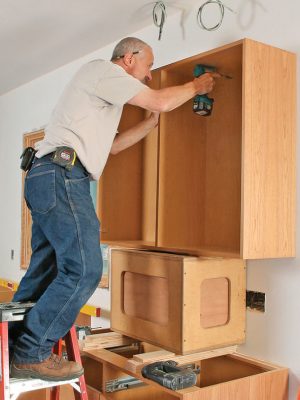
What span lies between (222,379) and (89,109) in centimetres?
154

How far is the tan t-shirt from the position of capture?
213cm

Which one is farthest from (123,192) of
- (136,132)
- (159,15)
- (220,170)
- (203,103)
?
(159,15)

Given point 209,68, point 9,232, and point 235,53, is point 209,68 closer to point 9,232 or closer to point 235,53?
point 235,53

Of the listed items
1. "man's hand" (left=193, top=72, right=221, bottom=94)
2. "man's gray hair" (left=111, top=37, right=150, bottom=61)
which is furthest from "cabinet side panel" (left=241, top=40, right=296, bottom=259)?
"man's gray hair" (left=111, top=37, right=150, bottom=61)

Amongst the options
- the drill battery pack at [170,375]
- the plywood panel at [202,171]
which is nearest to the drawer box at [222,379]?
the drill battery pack at [170,375]

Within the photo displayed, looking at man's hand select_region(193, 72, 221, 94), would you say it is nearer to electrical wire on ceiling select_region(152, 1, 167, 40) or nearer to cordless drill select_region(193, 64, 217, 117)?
cordless drill select_region(193, 64, 217, 117)

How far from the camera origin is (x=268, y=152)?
2271 millimetres

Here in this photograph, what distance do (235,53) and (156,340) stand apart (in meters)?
1.42

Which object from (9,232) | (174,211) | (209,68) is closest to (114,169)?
(174,211)

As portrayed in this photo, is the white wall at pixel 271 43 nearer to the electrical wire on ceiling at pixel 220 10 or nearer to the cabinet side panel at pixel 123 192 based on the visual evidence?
the electrical wire on ceiling at pixel 220 10

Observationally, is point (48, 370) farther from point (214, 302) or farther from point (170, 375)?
point (214, 302)

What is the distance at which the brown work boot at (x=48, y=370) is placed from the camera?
2.02 meters

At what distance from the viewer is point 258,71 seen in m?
2.25

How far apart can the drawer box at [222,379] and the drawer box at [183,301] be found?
148mm
